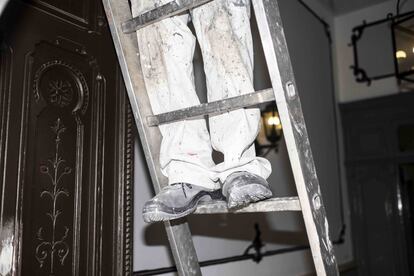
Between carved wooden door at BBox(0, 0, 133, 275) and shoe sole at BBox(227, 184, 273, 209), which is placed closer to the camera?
shoe sole at BBox(227, 184, 273, 209)

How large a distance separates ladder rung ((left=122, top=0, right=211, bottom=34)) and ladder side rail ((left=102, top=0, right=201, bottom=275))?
0.04 meters

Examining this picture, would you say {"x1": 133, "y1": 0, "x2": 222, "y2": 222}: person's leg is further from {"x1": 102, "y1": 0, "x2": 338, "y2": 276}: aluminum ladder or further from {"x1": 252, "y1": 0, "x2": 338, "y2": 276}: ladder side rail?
{"x1": 252, "y1": 0, "x2": 338, "y2": 276}: ladder side rail

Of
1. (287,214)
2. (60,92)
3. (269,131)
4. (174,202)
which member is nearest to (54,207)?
(60,92)

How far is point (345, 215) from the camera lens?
4.06 metres

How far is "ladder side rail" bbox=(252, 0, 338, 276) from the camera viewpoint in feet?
3.16

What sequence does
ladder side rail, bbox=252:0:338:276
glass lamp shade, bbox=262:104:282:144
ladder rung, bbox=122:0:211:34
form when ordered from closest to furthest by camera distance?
1. ladder side rail, bbox=252:0:338:276
2. ladder rung, bbox=122:0:211:34
3. glass lamp shade, bbox=262:104:282:144

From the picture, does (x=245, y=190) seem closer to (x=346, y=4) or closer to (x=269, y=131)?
(x=269, y=131)

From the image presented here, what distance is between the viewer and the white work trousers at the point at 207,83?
1.09m

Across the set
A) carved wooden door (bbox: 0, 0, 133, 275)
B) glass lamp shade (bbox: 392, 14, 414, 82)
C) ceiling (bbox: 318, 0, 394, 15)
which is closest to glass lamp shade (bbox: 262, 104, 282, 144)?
glass lamp shade (bbox: 392, 14, 414, 82)

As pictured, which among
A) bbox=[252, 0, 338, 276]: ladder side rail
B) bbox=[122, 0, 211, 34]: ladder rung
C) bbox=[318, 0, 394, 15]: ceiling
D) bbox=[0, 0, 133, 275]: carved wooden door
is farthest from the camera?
bbox=[318, 0, 394, 15]: ceiling

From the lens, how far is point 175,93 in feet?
3.93

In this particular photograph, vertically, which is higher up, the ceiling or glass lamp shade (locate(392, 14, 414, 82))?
the ceiling

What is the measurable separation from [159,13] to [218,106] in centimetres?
32

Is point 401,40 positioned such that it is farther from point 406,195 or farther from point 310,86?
point 406,195
